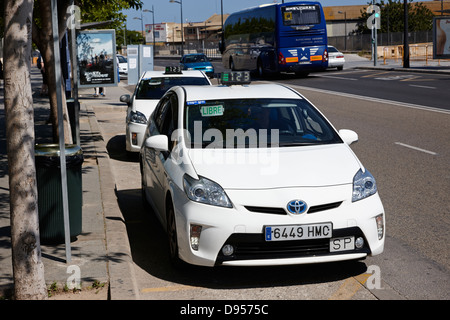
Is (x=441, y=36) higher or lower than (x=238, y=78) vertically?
higher

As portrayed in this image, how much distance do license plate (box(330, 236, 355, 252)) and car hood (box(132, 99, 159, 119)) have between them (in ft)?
23.4

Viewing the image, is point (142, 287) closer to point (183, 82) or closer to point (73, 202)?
point (73, 202)

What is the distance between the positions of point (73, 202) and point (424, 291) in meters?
3.12

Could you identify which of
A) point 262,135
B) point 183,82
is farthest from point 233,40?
point 262,135

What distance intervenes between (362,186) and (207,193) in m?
1.26

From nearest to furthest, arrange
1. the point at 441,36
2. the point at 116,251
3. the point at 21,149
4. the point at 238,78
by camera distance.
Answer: the point at 21,149 < the point at 116,251 < the point at 238,78 < the point at 441,36

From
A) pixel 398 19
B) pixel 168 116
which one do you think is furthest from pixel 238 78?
pixel 398 19

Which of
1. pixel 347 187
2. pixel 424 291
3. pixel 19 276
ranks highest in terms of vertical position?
pixel 347 187

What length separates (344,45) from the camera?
78.8 meters

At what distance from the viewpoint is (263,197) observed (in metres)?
5.25

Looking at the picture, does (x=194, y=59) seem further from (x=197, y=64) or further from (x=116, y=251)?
(x=116, y=251)

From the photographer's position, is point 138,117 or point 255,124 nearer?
point 255,124

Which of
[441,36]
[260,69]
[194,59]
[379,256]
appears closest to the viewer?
[379,256]

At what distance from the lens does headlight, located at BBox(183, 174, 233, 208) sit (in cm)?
530
